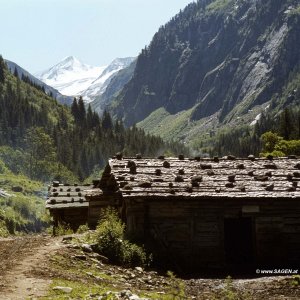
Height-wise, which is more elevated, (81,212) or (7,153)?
(7,153)

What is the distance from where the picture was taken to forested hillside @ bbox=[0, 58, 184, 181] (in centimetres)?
12962

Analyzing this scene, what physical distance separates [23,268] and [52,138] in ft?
437

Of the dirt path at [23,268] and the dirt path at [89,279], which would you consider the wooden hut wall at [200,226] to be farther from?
the dirt path at [23,268]

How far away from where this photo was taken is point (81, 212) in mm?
37781

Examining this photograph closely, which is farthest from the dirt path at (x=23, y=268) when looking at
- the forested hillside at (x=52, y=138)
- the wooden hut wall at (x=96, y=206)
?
the forested hillside at (x=52, y=138)

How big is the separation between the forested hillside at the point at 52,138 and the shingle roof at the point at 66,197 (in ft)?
272

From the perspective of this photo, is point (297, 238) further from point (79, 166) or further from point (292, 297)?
point (79, 166)

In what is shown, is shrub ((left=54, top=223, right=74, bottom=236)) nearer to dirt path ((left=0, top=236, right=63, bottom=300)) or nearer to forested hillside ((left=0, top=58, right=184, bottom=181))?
dirt path ((left=0, top=236, right=63, bottom=300))

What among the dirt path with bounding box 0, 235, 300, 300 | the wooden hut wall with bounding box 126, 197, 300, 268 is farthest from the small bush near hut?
the wooden hut wall with bounding box 126, 197, 300, 268

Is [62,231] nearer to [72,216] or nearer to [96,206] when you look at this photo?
[96,206]

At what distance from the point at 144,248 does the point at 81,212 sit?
15.9 metres

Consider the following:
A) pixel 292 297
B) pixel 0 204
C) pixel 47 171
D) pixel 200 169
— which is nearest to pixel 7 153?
pixel 47 171

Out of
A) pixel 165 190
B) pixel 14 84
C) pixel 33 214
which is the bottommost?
pixel 33 214

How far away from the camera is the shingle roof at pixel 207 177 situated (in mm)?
23875
